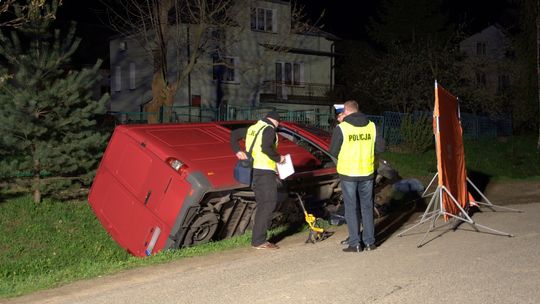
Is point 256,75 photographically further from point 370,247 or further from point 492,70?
point 370,247

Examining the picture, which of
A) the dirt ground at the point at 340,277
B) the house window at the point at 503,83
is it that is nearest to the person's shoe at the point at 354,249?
the dirt ground at the point at 340,277

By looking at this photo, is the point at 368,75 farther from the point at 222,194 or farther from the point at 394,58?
the point at 222,194

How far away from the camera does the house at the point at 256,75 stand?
3222cm

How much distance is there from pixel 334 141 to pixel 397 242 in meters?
1.69

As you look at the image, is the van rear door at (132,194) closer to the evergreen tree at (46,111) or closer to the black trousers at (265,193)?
the black trousers at (265,193)

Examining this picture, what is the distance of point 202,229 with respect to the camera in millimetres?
8078

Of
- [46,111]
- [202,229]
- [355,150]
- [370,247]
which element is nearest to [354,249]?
[370,247]

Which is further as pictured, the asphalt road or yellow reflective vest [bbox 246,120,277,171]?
yellow reflective vest [bbox 246,120,277,171]

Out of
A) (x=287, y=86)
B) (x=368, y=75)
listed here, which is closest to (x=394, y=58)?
(x=368, y=75)

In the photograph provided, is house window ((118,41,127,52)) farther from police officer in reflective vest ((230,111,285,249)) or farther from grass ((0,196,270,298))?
police officer in reflective vest ((230,111,285,249))

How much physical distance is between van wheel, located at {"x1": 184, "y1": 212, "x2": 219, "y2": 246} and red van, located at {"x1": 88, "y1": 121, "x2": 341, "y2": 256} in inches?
0.5

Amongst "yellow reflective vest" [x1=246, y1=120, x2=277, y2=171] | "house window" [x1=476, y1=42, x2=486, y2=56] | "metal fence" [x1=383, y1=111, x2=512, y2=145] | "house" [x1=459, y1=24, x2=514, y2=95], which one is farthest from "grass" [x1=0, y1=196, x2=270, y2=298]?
"house window" [x1=476, y1=42, x2=486, y2=56]

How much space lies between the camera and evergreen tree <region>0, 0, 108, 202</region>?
10883mm

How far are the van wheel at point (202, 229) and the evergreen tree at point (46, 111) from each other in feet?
13.7
